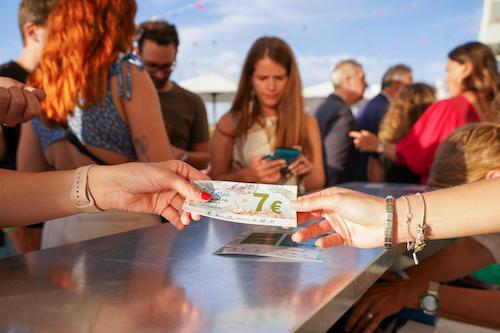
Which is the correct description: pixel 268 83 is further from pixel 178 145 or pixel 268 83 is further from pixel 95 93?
pixel 95 93

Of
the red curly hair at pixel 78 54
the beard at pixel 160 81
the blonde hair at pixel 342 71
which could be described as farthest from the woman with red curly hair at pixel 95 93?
the blonde hair at pixel 342 71

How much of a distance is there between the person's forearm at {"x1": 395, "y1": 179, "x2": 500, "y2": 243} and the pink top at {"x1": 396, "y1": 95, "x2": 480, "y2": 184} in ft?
5.75

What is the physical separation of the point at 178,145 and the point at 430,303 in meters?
1.69

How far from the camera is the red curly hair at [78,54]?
4.69ft

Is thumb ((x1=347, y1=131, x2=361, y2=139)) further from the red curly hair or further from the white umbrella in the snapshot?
the white umbrella

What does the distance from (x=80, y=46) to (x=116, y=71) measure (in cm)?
13

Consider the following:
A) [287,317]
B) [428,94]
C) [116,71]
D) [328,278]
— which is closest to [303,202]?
[328,278]

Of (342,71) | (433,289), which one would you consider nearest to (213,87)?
(342,71)

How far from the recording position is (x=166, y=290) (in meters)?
0.79

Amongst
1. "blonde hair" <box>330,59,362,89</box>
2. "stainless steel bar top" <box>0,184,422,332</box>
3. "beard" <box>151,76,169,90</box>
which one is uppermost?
"blonde hair" <box>330,59,362,89</box>

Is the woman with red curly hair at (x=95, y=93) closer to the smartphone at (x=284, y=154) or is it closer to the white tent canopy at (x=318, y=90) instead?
the smartphone at (x=284, y=154)

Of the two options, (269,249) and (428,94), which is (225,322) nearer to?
(269,249)

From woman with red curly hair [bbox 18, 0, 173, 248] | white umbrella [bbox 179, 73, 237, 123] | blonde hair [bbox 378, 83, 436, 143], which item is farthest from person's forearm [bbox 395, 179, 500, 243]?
white umbrella [bbox 179, 73, 237, 123]

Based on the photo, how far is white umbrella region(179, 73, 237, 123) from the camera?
8.77 meters
